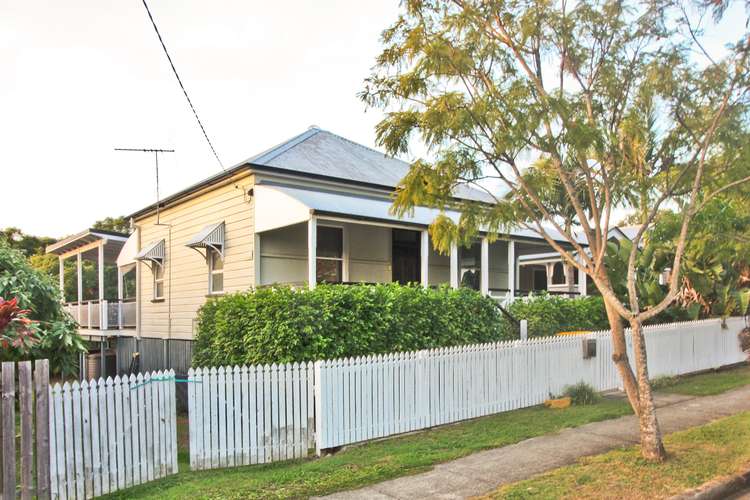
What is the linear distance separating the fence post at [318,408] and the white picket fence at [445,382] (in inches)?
0.5

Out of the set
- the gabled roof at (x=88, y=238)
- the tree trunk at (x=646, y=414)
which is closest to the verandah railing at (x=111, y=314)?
the gabled roof at (x=88, y=238)

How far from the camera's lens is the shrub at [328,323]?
8.95 m

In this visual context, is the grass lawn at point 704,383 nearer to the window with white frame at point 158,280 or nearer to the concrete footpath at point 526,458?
the concrete footpath at point 526,458

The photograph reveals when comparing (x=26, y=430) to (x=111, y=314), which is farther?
(x=111, y=314)

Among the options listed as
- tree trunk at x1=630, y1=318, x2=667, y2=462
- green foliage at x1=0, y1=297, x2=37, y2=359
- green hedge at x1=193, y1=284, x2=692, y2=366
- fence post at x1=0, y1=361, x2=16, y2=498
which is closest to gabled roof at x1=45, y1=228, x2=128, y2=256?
green hedge at x1=193, y1=284, x2=692, y2=366

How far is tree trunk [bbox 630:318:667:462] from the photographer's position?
683 centimetres

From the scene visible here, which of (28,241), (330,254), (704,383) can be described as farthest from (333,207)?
(28,241)

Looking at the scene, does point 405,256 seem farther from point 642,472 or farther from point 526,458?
point 642,472

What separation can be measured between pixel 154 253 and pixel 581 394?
13.2 metres

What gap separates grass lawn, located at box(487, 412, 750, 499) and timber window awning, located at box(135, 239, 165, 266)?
48.4ft

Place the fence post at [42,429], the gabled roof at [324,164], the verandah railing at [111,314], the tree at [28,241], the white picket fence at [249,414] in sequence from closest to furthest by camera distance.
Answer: the fence post at [42,429], the white picket fence at [249,414], the gabled roof at [324,164], the verandah railing at [111,314], the tree at [28,241]

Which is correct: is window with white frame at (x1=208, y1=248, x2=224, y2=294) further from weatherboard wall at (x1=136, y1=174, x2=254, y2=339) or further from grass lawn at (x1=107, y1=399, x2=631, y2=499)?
grass lawn at (x1=107, y1=399, x2=631, y2=499)

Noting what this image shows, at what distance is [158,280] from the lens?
19.1 m

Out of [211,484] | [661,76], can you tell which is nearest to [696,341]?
[661,76]
